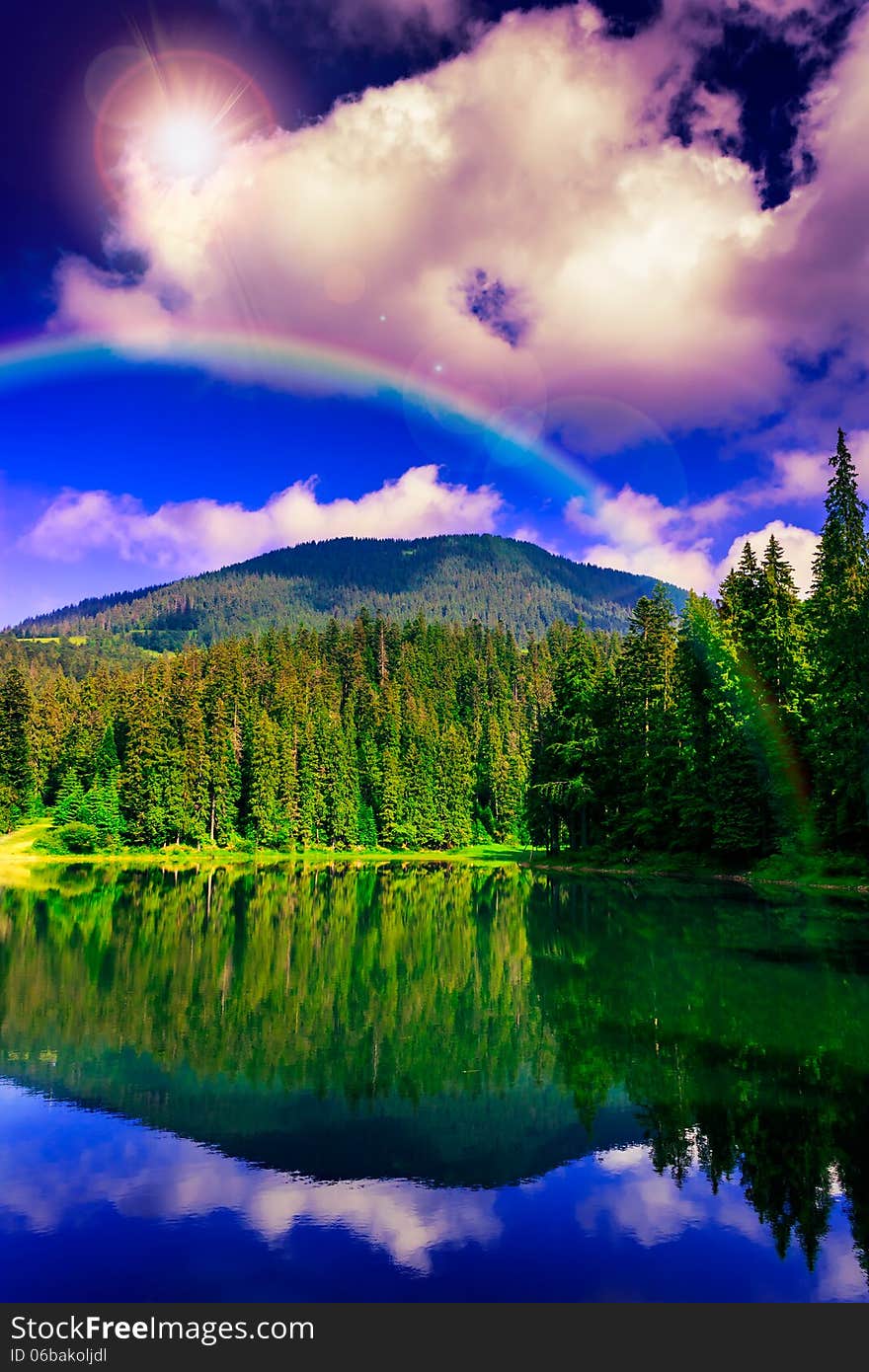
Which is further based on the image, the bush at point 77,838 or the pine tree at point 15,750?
the pine tree at point 15,750

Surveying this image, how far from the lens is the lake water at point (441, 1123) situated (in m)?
10.3

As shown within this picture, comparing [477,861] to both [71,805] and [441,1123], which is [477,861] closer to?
[71,805]

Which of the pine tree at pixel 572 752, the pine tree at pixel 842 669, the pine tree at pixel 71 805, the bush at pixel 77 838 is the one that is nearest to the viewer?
the pine tree at pixel 842 669

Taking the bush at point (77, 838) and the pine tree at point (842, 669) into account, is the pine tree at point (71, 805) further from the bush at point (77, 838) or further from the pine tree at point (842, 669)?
the pine tree at point (842, 669)

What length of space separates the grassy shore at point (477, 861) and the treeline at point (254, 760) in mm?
2203

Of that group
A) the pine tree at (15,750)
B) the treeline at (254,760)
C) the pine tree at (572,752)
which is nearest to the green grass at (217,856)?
the treeline at (254,760)

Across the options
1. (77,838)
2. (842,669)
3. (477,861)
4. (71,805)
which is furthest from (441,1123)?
(71,805)

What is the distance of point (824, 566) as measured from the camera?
4994cm

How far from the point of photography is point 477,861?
9019 cm

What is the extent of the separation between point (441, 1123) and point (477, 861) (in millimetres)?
76177

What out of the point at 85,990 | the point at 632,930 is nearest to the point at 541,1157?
the point at 85,990

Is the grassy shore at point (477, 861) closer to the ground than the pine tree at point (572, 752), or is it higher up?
closer to the ground

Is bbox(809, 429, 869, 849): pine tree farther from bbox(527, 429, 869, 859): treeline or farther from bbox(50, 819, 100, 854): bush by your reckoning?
bbox(50, 819, 100, 854): bush

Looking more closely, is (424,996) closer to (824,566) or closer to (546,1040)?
(546,1040)
